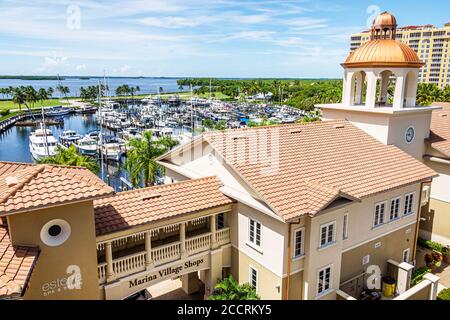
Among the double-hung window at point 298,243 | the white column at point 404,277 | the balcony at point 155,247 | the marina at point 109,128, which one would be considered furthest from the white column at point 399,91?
the marina at point 109,128

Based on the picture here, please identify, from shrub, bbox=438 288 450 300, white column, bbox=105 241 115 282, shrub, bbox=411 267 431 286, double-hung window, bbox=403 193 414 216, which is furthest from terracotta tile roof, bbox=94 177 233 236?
shrub, bbox=438 288 450 300

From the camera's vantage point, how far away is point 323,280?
18031mm

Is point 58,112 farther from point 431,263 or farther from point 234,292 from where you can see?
point 431,263

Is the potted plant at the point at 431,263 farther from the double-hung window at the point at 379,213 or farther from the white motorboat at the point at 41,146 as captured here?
the white motorboat at the point at 41,146

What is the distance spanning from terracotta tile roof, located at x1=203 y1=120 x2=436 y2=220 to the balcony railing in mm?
4299

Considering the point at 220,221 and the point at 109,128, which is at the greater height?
the point at 220,221

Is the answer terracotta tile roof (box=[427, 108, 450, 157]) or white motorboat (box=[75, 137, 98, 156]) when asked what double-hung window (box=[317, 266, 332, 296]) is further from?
white motorboat (box=[75, 137, 98, 156])

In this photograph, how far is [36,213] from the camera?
42.2ft

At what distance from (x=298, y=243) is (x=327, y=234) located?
5.59 feet

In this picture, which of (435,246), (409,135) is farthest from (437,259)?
(409,135)

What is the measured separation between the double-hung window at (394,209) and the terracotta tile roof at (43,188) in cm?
1649

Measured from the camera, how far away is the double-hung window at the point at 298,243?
16.8 m

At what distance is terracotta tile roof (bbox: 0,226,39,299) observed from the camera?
34.1 ft

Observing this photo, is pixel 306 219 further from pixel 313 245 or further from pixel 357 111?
pixel 357 111
